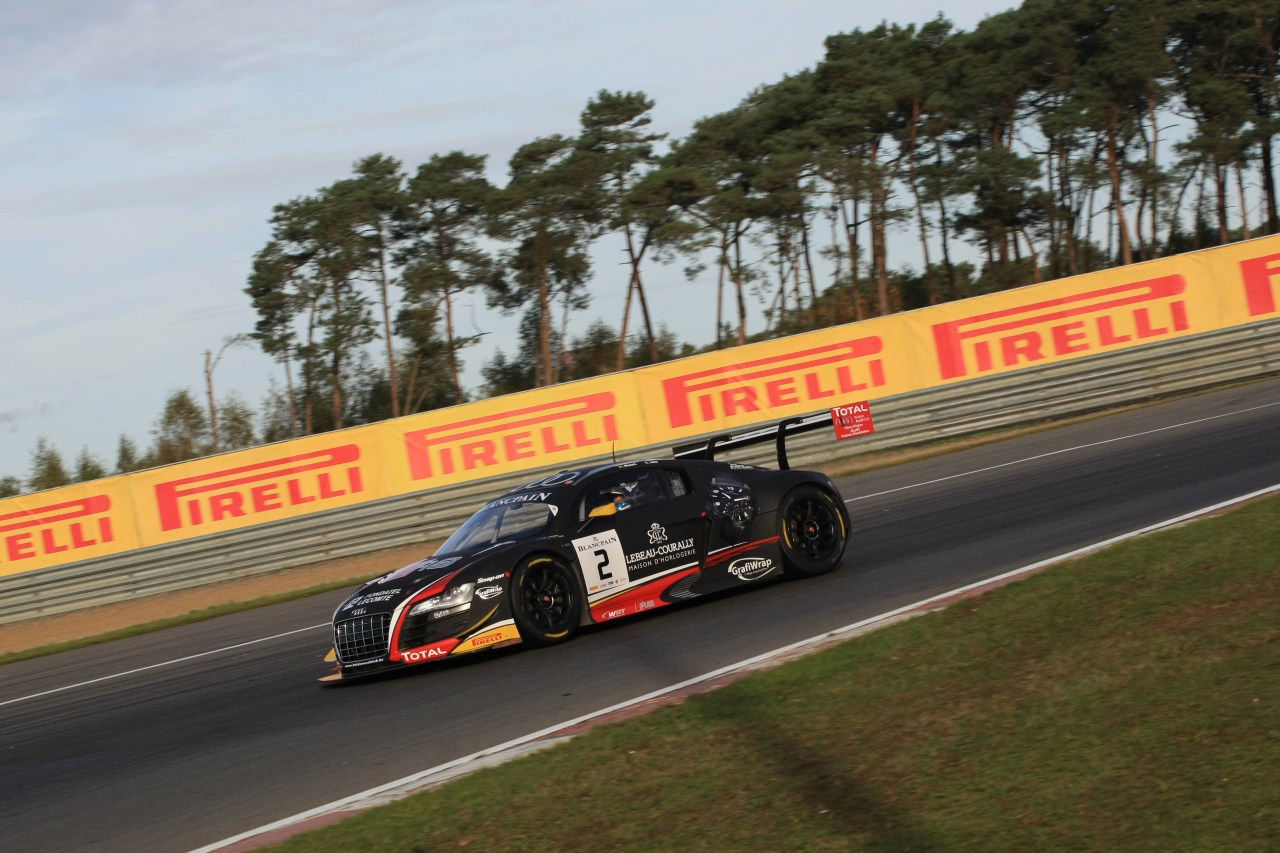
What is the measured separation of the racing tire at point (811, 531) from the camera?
10.6 meters

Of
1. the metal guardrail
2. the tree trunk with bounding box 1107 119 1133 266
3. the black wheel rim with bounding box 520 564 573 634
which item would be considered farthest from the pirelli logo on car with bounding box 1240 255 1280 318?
the tree trunk with bounding box 1107 119 1133 266

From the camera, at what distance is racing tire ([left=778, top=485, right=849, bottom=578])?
10.6 metres

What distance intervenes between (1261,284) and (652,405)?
10.9 meters

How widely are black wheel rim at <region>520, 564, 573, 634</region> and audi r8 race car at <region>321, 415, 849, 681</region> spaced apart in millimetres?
10

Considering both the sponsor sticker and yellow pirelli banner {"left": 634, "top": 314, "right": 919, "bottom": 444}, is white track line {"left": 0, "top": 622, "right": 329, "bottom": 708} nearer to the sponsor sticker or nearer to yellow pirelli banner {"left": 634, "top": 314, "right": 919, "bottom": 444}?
the sponsor sticker

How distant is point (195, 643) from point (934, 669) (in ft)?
30.8

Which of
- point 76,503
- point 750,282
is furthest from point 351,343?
point 76,503

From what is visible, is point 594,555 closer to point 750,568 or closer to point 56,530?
point 750,568

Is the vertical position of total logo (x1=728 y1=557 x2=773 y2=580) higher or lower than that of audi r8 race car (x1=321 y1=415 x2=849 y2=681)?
lower

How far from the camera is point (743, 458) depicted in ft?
66.1

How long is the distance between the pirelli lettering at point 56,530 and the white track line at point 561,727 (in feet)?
50.7

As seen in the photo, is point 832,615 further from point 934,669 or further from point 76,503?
point 76,503

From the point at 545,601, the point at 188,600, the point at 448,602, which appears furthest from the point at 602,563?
the point at 188,600

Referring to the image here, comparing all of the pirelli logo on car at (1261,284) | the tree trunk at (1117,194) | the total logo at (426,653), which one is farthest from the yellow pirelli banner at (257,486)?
the tree trunk at (1117,194)
